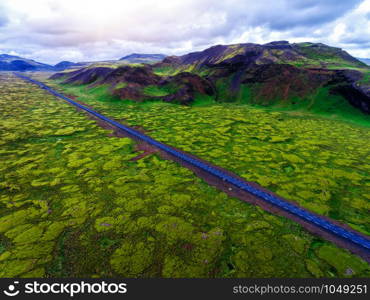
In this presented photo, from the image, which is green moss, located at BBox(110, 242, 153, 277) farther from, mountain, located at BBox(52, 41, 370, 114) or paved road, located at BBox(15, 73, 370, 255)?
mountain, located at BBox(52, 41, 370, 114)

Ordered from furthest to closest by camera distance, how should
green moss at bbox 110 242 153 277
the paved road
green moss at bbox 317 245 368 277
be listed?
1. the paved road
2. green moss at bbox 317 245 368 277
3. green moss at bbox 110 242 153 277

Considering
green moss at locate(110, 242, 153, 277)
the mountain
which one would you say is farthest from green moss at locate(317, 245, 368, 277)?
the mountain

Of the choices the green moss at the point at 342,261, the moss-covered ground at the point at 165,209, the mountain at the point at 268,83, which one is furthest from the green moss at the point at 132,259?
the mountain at the point at 268,83

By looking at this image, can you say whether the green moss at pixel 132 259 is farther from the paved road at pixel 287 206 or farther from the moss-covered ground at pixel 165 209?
the paved road at pixel 287 206

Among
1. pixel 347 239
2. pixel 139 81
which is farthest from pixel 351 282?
pixel 139 81

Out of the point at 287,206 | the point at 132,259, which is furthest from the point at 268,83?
the point at 132,259

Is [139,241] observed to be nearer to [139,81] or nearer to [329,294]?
[329,294]
